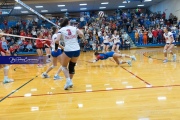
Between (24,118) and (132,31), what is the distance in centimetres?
2668

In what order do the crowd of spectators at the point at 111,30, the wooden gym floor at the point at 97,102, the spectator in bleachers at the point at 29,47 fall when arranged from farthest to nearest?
the crowd of spectators at the point at 111,30 < the spectator in bleachers at the point at 29,47 < the wooden gym floor at the point at 97,102

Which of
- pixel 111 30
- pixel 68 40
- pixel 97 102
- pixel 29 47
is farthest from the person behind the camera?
pixel 111 30

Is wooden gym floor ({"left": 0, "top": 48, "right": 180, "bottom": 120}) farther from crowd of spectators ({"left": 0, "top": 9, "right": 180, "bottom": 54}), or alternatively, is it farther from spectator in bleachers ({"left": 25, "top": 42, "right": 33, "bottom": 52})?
spectator in bleachers ({"left": 25, "top": 42, "right": 33, "bottom": 52})

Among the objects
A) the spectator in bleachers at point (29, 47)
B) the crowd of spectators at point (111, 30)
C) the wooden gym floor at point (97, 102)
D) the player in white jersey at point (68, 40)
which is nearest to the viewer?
the wooden gym floor at point (97, 102)

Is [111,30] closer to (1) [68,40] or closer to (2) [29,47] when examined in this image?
(2) [29,47]

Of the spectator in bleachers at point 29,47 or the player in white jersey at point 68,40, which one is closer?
the player in white jersey at point 68,40

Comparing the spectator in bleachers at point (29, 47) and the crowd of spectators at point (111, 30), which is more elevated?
the crowd of spectators at point (111, 30)

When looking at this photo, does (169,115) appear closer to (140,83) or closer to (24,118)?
(24,118)

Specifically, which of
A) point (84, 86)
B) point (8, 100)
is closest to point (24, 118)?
point (8, 100)

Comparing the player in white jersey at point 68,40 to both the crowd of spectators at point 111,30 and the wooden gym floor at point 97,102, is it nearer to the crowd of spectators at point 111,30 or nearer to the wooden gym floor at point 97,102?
the wooden gym floor at point 97,102

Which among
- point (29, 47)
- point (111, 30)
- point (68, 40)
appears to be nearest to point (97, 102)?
point (68, 40)

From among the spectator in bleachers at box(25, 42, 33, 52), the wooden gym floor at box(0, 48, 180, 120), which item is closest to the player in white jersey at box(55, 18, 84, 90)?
the wooden gym floor at box(0, 48, 180, 120)

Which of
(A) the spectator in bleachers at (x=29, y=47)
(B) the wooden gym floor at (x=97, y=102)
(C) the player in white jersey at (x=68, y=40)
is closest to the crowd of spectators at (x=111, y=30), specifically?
(A) the spectator in bleachers at (x=29, y=47)

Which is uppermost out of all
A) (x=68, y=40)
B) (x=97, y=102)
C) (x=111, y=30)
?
(x=111, y=30)
